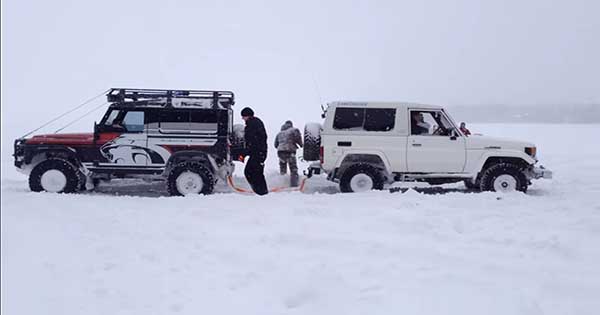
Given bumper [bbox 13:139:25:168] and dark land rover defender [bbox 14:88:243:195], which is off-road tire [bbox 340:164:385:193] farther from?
bumper [bbox 13:139:25:168]

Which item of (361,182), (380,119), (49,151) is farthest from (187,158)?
(380,119)

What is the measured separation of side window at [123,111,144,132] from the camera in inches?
352

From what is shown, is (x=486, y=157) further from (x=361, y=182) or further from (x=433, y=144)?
(x=361, y=182)

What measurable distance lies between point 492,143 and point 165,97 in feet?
22.3

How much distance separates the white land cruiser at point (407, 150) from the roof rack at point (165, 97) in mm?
2406

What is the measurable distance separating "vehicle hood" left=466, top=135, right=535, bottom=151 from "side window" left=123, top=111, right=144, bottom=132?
6681 mm

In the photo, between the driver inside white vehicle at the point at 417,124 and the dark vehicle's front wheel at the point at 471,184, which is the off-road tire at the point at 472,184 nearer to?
the dark vehicle's front wheel at the point at 471,184

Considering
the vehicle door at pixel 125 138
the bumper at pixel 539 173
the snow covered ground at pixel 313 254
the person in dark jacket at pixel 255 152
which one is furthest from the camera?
the bumper at pixel 539 173

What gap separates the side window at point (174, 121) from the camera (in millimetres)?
8977

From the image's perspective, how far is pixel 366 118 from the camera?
362 inches

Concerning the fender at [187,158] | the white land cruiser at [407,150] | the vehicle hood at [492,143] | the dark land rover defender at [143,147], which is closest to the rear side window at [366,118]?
the white land cruiser at [407,150]

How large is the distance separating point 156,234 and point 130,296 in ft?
5.79

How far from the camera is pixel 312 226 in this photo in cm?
597

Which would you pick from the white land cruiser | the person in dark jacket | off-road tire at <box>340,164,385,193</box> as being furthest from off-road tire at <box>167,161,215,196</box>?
off-road tire at <box>340,164,385,193</box>
